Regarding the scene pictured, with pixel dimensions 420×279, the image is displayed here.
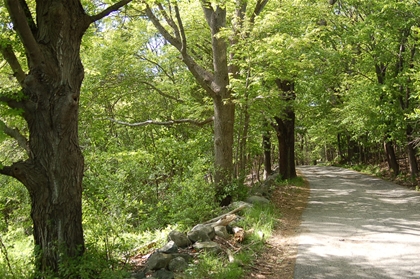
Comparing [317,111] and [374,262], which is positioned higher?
[317,111]

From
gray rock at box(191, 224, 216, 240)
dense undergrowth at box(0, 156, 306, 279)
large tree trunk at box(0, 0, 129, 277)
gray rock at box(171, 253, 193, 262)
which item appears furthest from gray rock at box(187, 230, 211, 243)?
large tree trunk at box(0, 0, 129, 277)

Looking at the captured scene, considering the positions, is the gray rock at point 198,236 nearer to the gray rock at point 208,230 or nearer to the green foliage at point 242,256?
the gray rock at point 208,230

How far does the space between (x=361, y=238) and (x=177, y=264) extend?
414 centimetres

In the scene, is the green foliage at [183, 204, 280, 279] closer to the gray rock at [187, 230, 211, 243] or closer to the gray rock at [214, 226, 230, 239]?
the gray rock at [214, 226, 230, 239]

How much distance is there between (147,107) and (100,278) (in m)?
12.5

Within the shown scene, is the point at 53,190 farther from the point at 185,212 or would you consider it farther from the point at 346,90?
the point at 346,90

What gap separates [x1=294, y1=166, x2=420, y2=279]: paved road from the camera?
18.7 ft

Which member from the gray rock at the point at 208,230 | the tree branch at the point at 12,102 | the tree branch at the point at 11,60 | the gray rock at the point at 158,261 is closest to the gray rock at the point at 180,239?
the gray rock at the point at 208,230

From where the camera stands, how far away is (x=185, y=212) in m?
8.47

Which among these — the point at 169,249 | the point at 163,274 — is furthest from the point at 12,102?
the point at 169,249

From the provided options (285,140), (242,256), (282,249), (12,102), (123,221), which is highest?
(12,102)

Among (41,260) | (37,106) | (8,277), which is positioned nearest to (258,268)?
(41,260)

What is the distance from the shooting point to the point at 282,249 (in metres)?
7.18

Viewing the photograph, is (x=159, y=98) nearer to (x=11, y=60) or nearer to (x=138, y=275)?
(x=11, y=60)
